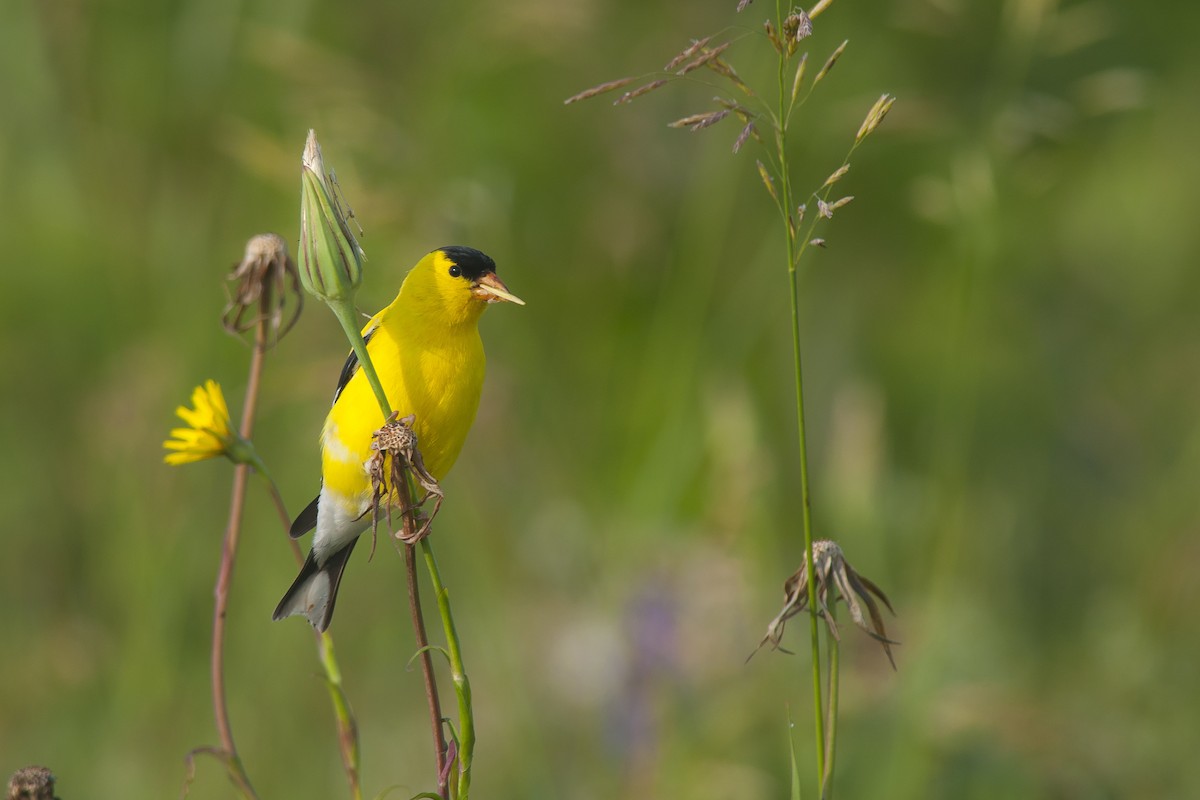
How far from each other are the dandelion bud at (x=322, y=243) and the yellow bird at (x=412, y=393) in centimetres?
43

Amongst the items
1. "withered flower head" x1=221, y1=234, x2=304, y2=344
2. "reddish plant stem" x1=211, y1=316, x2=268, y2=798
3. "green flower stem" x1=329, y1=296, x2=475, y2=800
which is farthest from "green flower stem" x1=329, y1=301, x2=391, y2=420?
"withered flower head" x1=221, y1=234, x2=304, y2=344

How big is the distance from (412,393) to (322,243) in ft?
1.70

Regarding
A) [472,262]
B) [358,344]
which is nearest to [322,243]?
[358,344]

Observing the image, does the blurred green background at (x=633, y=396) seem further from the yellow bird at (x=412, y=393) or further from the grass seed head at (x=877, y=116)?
the grass seed head at (x=877, y=116)

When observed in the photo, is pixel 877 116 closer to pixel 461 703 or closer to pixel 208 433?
pixel 461 703

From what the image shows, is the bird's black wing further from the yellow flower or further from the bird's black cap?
the yellow flower

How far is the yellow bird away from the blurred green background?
675mm

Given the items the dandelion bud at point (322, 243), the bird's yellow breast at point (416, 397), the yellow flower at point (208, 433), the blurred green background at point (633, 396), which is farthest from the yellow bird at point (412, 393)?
the blurred green background at point (633, 396)

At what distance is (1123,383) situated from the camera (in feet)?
15.1

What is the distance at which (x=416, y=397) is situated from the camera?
5.24ft

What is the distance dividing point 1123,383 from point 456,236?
2.94 metres

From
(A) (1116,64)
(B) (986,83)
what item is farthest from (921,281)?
(A) (1116,64)

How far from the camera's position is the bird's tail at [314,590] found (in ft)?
4.99

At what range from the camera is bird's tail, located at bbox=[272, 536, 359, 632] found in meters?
1.52
